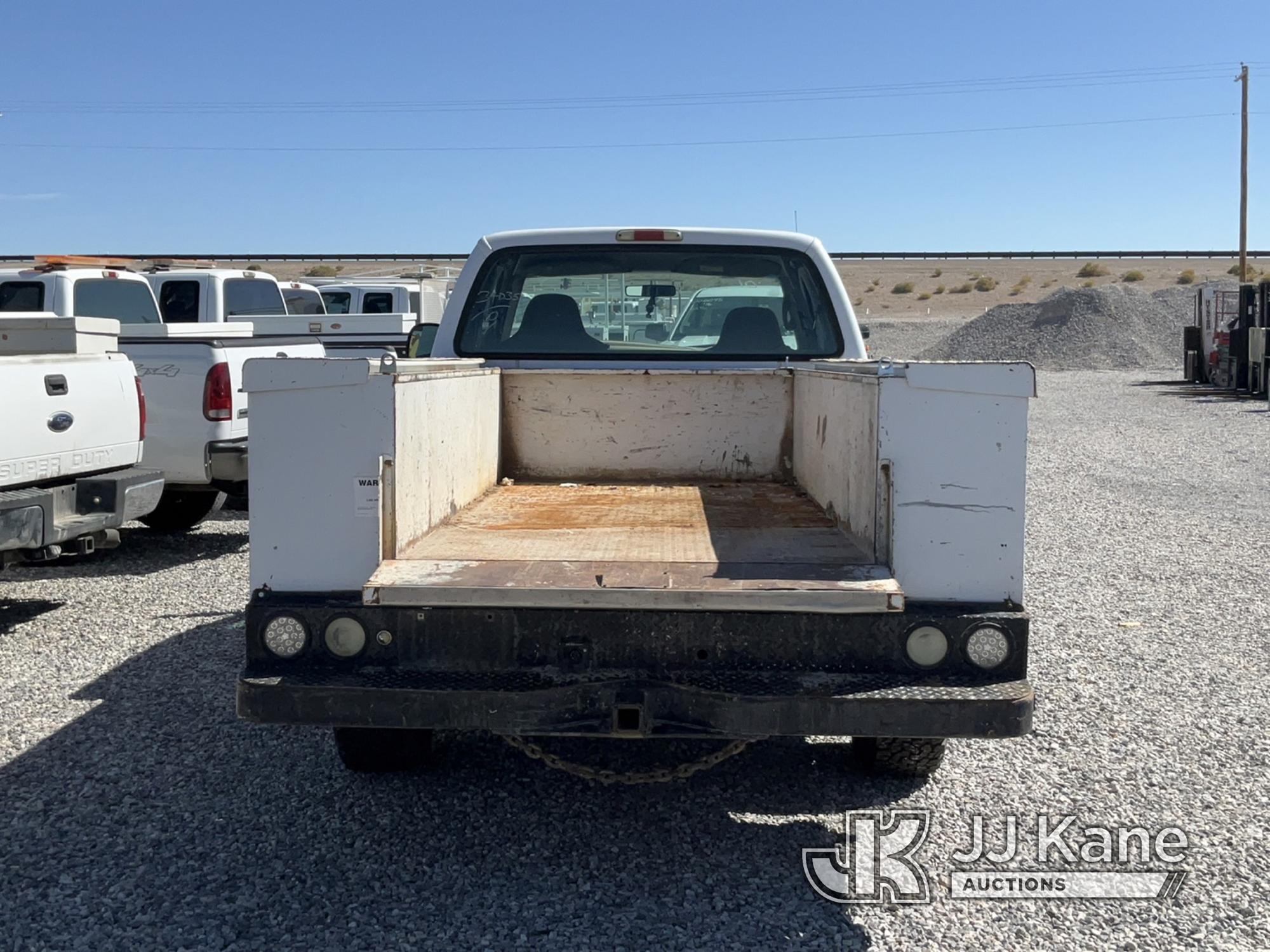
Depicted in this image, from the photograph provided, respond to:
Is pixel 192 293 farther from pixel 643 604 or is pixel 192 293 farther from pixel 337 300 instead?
pixel 643 604

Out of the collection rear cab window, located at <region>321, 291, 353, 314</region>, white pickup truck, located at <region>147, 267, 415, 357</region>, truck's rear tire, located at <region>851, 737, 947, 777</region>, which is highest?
rear cab window, located at <region>321, 291, 353, 314</region>

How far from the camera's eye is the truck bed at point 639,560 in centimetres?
345

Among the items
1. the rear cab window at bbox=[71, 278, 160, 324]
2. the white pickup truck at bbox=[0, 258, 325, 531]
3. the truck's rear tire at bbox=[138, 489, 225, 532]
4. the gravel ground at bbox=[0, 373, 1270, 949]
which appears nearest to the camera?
the gravel ground at bbox=[0, 373, 1270, 949]

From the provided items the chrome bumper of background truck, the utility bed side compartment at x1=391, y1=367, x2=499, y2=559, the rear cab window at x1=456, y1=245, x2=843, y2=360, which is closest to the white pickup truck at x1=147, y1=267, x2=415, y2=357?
the chrome bumper of background truck

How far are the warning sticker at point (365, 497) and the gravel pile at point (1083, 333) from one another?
35.7 metres

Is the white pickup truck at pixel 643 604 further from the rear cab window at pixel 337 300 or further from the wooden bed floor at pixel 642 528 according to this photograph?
the rear cab window at pixel 337 300

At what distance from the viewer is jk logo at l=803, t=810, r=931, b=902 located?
3.75 metres

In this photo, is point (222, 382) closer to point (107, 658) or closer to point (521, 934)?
point (107, 658)

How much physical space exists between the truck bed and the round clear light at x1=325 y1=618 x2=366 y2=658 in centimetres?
11

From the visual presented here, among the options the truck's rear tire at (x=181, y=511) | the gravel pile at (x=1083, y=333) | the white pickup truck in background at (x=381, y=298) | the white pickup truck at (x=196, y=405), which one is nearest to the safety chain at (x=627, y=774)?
the white pickup truck at (x=196, y=405)

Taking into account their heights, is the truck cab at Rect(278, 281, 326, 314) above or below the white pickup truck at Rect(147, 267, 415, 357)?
above

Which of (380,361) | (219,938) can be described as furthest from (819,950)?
(380,361)

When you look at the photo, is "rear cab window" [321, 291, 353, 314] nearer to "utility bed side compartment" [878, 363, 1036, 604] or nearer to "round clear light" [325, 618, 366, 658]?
"round clear light" [325, 618, 366, 658]

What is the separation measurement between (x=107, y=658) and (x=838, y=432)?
3.86 m
